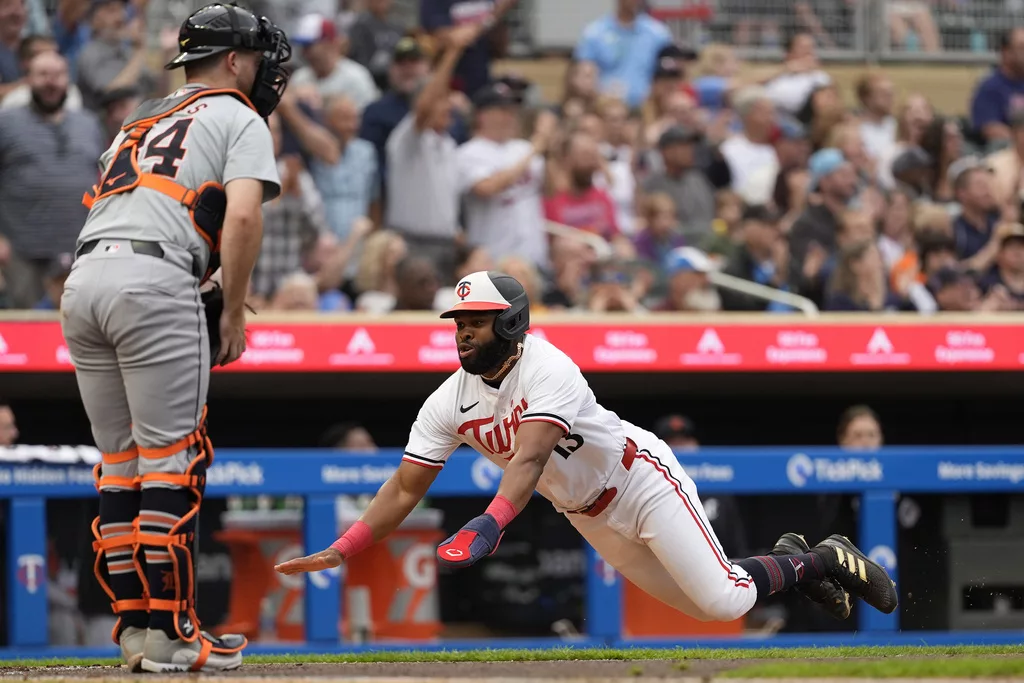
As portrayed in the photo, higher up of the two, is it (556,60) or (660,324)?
(556,60)

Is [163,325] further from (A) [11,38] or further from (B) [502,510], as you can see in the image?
(A) [11,38]

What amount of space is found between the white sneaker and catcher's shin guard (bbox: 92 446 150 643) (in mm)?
30

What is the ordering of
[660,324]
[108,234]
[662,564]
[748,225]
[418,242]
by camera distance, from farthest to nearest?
[748,225] < [418,242] < [660,324] < [662,564] < [108,234]

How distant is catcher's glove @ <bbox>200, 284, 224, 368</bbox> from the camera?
495 centimetres

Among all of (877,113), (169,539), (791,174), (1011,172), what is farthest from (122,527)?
(877,113)

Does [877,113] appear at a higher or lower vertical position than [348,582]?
higher

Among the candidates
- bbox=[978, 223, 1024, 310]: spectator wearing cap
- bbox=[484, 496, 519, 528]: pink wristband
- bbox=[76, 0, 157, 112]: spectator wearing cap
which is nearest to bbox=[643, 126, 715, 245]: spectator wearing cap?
bbox=[978, 223, 1024, 310]: spectator wearing cap

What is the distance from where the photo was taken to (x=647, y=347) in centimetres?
871

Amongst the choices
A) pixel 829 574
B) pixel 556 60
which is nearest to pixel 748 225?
pixel 556 60

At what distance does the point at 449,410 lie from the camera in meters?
5.00

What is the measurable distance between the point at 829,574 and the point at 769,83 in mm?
7924

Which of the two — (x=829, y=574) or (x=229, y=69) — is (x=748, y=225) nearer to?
(x=829, y=574)

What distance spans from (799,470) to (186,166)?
4.36 meters

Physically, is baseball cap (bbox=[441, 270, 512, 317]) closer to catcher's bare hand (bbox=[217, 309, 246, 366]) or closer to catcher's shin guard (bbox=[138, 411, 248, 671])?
catcher's bare hand (bbox=[217, 309, 246, 366])
